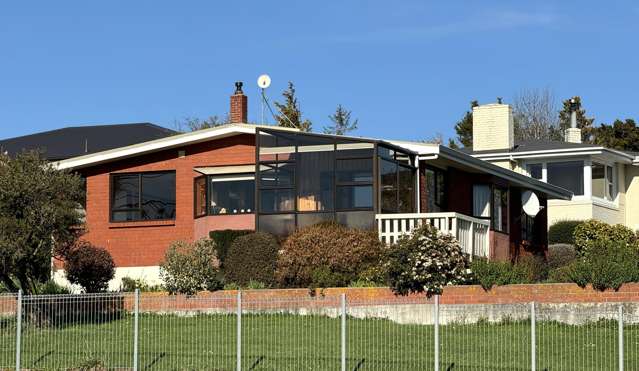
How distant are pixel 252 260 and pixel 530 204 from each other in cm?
1193

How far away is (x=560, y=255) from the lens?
3894 cm

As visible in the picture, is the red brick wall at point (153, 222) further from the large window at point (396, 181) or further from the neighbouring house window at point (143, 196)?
the large window at point (396, 181)

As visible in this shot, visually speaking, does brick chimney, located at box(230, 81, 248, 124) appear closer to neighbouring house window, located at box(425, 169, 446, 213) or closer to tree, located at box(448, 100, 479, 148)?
neighbouring house window, located at box(425, 169, 446, 213)

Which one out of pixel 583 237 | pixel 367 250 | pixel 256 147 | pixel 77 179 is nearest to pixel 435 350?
pixel 367 250

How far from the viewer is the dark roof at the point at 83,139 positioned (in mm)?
44156

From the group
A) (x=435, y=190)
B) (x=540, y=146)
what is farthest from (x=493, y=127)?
(x=435, y=190)

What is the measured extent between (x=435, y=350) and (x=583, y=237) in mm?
22144

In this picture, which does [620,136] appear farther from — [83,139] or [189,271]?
[189,271]

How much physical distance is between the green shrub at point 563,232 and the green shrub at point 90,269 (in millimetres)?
17565

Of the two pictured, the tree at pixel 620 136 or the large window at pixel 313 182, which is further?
the tree at pixel 620 136

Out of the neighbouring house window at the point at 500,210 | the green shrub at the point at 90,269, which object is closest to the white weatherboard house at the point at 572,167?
the neighbouring house window at the point at 500,210

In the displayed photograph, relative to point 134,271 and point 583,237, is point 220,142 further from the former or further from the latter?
point 583,237

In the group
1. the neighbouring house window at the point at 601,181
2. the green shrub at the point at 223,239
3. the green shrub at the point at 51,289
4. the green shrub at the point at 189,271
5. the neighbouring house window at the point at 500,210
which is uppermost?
the neighbouring house window at the point at 601,181

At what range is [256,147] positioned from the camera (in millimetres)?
31828
